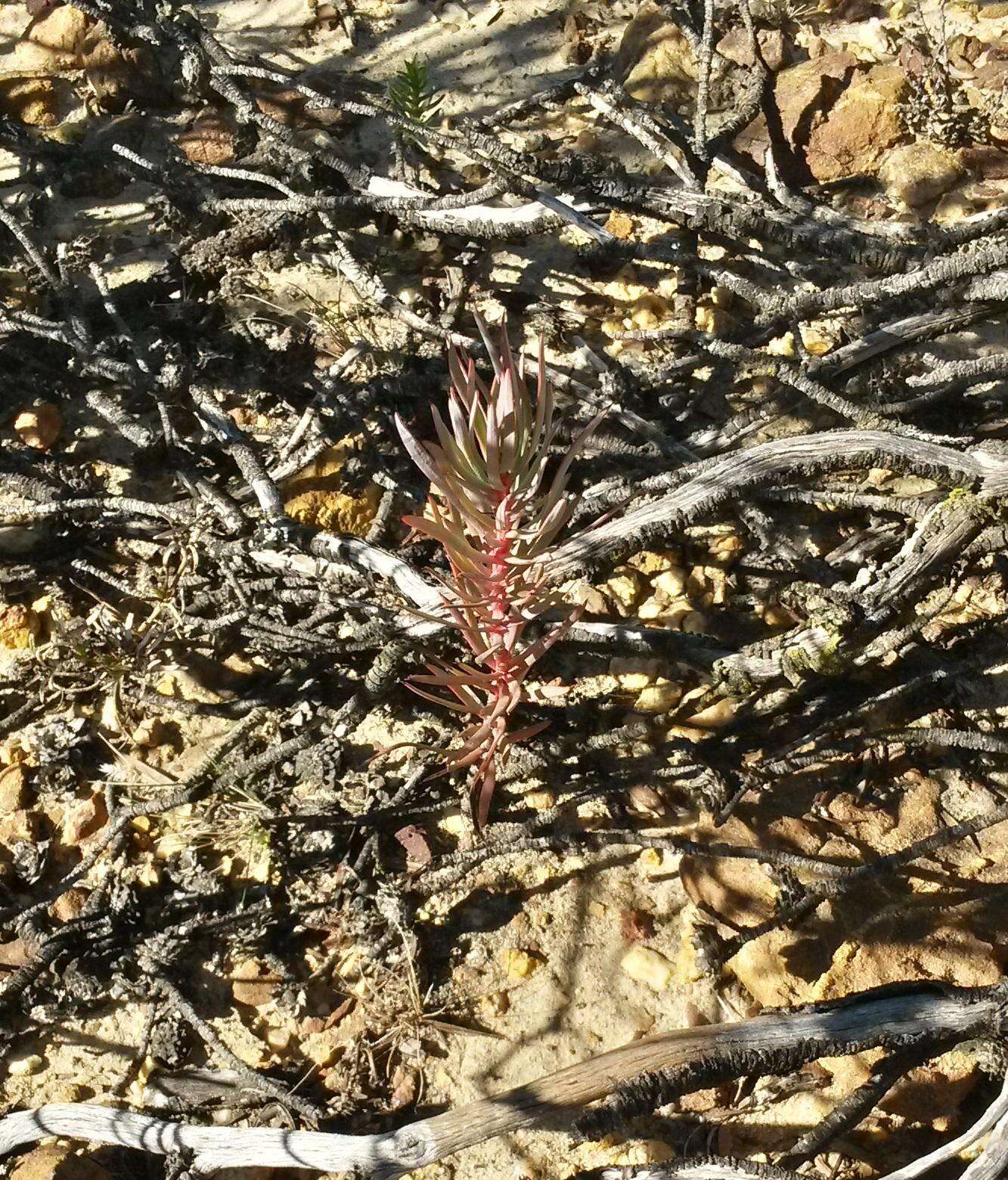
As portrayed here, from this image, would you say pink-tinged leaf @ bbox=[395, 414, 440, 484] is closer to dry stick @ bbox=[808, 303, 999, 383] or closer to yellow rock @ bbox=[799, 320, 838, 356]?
dry stick @ bbox=[808, 303, 999, 383]

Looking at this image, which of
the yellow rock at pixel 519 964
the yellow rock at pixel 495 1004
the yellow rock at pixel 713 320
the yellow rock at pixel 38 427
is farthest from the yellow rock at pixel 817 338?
the yellow rock at pixel 38 427

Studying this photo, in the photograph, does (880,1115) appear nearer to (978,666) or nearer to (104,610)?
(978,666)

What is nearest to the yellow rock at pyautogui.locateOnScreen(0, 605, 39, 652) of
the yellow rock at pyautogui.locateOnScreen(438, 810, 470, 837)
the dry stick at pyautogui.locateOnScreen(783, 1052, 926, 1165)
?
the yellow rock at pyautogui.locateOnScreen(438, 810, 470, 837)

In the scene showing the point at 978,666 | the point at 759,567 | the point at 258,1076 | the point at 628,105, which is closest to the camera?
the point at 258,1076

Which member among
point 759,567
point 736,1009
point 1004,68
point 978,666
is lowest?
point 736,1009

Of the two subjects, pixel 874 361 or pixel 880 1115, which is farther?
pixel 874 361

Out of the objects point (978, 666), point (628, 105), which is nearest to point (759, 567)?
point (978, 666)
